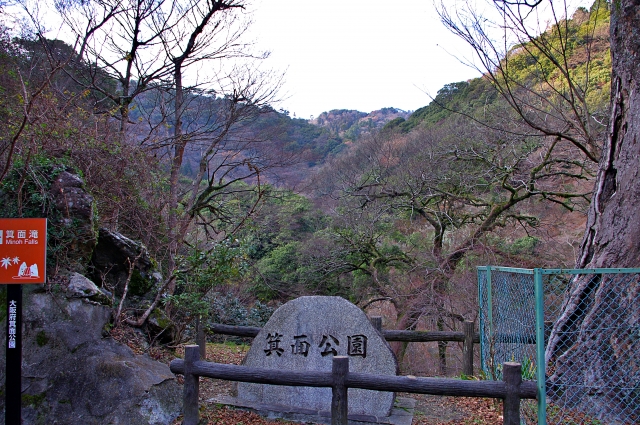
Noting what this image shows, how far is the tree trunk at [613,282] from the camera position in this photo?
4.07m

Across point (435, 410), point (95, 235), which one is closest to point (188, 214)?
point (95, 235)

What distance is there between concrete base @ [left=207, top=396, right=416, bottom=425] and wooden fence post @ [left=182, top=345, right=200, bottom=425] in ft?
3.22

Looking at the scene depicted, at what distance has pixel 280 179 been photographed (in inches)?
535

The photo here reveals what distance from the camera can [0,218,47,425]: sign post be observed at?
3895mm

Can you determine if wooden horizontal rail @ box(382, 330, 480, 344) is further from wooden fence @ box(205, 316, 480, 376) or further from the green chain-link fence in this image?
the green chain-link fence

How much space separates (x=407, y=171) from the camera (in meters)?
13.3

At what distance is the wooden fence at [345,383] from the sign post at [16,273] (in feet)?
4.42

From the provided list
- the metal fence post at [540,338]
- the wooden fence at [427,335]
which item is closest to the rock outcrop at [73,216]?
the wooden fence at [427,335]

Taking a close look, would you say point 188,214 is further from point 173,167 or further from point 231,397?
point 231,397

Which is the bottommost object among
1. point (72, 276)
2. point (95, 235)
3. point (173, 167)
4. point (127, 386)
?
point (127, 386)

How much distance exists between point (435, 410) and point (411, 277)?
6.40 metres

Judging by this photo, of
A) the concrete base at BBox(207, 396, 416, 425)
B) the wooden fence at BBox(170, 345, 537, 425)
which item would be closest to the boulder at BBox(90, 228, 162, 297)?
the concrete base at BBox(207, 396, 416, 425)

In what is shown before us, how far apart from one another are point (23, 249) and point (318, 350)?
328 cm

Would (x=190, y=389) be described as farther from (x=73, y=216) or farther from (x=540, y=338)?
(x=540, y=338)
